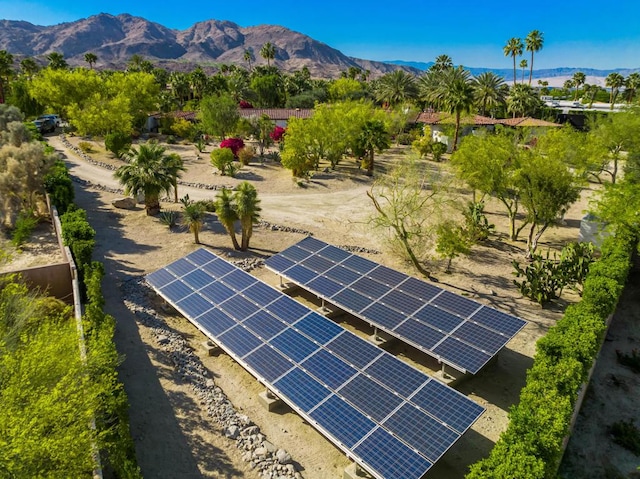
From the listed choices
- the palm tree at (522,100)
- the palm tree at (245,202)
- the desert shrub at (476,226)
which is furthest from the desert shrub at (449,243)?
the palm tree at (522,100)

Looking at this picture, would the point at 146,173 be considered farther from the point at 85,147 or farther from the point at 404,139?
the point at 404,139

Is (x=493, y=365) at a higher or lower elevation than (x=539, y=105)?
lower

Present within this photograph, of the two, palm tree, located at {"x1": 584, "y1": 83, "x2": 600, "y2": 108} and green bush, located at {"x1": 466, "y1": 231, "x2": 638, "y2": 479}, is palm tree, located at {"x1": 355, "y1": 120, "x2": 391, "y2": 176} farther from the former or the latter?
palm tree, located at {"x1": 584, "y1": 83, "x2": 600, "y2": 108}

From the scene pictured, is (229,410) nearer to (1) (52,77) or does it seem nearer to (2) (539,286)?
(2) (539,286)

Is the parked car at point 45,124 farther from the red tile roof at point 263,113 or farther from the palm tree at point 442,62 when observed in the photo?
the palm tree at point 442,62

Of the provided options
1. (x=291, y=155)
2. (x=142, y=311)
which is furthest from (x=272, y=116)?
(x=142, y=311)

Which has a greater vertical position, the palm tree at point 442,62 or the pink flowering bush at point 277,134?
the palm tree at point 442,62
